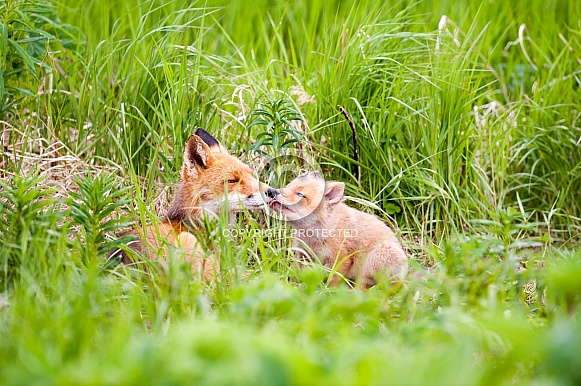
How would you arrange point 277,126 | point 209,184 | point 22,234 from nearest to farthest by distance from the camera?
point 22,234
point 209,184
point 277,126

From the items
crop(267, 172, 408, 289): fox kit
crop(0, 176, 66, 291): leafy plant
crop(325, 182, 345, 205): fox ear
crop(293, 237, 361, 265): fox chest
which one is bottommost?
crop(293, 237, 361, 265): fox chest

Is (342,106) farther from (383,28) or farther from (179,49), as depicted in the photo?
(179,49)

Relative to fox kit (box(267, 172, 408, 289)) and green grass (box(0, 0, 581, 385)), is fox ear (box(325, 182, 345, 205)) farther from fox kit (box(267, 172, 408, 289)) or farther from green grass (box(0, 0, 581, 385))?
green grass (box(0, 0, 581, 385))

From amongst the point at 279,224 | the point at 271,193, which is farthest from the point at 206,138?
the point at 279,224

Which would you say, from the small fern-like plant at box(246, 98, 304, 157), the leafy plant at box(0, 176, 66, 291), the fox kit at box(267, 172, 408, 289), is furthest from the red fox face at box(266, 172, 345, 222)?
the leafy plant at box(0, 176, 66, 291)

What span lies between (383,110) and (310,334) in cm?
286

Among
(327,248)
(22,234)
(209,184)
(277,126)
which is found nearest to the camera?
(22,234)

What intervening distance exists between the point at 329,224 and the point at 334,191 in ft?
0.76

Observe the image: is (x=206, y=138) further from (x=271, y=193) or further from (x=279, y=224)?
(x=279, y=224)

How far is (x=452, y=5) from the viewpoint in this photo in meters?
7.50

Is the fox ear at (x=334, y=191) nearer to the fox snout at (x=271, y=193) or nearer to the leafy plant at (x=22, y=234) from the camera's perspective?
the fox snout at (x=271, y=193)

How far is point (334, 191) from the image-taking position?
4.71m

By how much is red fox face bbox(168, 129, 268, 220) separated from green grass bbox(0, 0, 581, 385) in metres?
0.18

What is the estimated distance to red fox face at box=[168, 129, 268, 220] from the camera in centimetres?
455
